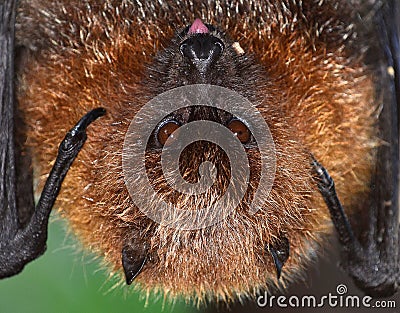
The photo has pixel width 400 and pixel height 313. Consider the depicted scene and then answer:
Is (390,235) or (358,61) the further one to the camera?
(390,235)

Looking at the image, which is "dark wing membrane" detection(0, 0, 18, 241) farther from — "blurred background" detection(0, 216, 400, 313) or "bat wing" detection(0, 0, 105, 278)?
"blurred background" detection(0, 216, 400, 313)

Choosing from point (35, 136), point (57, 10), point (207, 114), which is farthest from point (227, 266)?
point (57, 10)

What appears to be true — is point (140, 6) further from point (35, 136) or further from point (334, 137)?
point (334, 137)

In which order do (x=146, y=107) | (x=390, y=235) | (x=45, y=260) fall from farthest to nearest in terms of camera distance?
(x=45, y=260)
(x=390, y=235)
(x=146, y=107)

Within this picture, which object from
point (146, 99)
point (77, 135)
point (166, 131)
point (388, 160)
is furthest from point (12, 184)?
point (388, 160)

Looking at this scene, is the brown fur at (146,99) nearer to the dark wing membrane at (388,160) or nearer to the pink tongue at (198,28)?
the dark wing membrane at (388,160)

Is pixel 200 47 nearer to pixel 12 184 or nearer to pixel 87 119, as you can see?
pixel 87 119

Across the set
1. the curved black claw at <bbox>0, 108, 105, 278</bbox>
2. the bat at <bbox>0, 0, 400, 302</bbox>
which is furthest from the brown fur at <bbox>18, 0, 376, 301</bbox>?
the curved black claw at <bbox>0, 108, 105, 278</bbox>
